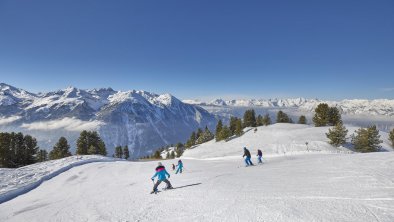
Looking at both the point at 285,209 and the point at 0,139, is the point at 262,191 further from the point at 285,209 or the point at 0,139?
the point at 0,139

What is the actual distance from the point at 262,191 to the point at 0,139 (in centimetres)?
6975

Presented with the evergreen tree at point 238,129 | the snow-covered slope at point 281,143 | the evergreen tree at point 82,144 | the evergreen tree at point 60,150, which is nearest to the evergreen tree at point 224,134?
the snow-covered slope at point 281,143

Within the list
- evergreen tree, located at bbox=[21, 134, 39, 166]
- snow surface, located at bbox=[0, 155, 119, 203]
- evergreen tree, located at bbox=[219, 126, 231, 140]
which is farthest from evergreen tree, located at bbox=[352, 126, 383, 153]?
evergreen tree, located at bbox=[21, 134, 39, 166]

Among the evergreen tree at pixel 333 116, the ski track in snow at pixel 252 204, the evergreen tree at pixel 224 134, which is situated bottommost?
the ski track in snow at pixel 252 204

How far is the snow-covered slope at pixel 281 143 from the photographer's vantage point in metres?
57.9

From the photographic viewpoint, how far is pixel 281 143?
2643 inches

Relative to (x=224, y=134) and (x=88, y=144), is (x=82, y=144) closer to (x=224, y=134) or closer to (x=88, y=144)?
(x=88, y=144)

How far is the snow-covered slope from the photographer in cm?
5791

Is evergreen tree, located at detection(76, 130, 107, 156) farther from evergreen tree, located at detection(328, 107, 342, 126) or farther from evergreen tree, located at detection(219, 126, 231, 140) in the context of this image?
evergreen tree, located at detection(328, 107, 342, 126)

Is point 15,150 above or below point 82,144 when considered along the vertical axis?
above

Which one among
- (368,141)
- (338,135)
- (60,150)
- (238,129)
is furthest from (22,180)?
(238,129)

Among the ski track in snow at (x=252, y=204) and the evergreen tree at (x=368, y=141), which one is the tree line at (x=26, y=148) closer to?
the ski track in snow at (x=252, y=204)

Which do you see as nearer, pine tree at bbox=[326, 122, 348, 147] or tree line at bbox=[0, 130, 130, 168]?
pine tree at bbox=[326, 122, 348, 147]

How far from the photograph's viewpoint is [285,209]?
999 centimetres
